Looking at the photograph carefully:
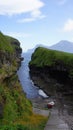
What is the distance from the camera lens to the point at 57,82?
134500 mm

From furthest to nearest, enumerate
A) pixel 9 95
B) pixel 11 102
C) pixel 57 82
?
1. pixel 57 82
2. pixel 9 95
3. pixel 11 102

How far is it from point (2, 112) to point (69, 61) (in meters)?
78.8

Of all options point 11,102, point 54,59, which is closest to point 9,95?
point 11,102

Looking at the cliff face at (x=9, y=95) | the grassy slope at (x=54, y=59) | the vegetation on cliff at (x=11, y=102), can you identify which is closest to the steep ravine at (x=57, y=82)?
the grassy slope at (x=54, y=59)

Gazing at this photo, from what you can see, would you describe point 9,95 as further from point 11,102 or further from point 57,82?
point 57,82

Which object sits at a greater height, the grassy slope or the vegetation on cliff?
the grassy slope

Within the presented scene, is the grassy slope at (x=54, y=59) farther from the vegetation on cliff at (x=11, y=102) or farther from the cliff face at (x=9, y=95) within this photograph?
the vegetation on cliff at (x=11, y=102)

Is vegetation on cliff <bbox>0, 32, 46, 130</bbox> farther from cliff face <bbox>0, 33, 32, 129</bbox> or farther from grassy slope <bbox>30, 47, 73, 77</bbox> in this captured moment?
grassy slope <bbox>30, 47, 73, 77</bbox>

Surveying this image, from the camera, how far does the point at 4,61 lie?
64438mm

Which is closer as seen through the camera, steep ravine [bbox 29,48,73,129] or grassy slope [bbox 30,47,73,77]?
steep ravine [bbox 29,48,73,129]

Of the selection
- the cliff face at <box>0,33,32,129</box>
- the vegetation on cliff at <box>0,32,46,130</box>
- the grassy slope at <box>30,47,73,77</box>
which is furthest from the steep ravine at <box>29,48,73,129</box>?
the cliff face at <box>0,33,32,129</box>

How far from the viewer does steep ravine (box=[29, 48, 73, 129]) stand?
92638 mm

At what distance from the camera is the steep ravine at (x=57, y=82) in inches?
3647

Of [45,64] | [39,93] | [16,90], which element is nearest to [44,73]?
[45,64]
